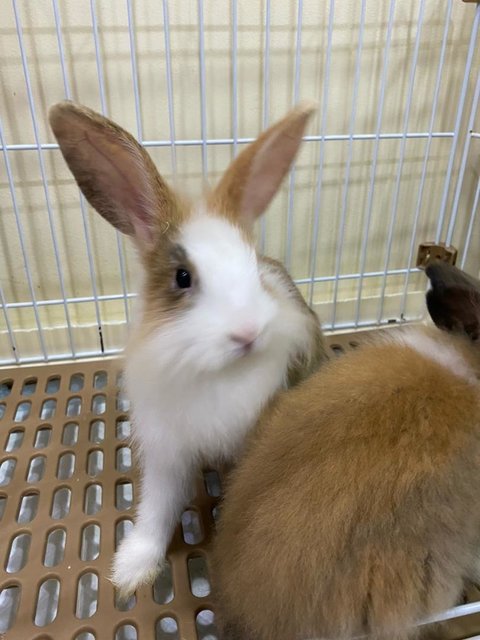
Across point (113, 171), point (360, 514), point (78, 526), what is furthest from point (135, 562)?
point (113, 171)

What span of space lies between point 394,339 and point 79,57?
2.99 feet

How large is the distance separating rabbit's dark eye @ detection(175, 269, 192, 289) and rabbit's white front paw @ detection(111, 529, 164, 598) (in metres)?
0.40

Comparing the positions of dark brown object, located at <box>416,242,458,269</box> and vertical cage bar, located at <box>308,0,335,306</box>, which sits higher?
vertical cage bar, located at <box>308,0,335,306</box>

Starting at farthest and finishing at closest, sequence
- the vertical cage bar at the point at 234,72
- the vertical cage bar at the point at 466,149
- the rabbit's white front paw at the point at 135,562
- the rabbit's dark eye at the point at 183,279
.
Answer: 1. the vertical cage bar at the point at 466,149
2. the vertical cage bar at the point at 234,72
3. the rabbit's white front paw at the point at 135,562
4. the rabbit's dark eye at the point at 183,279

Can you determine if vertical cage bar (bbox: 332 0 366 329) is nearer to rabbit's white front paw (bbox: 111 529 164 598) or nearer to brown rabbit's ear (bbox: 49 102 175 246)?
brown rabbit's ear (bbox: 49 102 175 246)

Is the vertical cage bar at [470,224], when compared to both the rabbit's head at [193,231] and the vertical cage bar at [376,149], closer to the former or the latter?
the vertical cage bar at [376,149]

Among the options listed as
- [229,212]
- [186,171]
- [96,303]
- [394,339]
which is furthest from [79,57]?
[394,339]

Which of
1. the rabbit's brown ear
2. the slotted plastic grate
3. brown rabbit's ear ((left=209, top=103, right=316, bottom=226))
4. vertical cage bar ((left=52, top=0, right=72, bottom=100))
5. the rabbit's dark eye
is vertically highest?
vertical cage bar ((left=52, top=0, right=72, bottom=100))

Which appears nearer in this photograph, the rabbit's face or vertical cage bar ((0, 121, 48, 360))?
the rabbit's face

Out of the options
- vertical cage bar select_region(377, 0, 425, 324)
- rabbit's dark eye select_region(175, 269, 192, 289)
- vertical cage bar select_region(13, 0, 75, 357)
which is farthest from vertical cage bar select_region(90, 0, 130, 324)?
vertical cage bar select_region(377, 0, 425, 324)

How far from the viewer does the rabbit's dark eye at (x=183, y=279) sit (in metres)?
0.68

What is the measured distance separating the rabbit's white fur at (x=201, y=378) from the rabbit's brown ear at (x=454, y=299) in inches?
7.3

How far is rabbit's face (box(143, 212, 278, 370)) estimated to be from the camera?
0.63 m

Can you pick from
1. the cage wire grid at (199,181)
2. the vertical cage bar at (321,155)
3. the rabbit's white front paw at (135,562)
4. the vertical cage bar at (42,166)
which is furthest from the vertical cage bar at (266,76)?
the rabbit's white front paw at (135,562)
